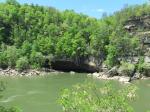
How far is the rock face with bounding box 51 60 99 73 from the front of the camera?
8981 cm

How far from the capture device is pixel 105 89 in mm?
18625

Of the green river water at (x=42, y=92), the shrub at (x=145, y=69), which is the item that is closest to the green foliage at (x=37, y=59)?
the green river water at (x=42, y=92)

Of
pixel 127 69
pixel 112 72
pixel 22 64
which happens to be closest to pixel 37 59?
pixel 22 64

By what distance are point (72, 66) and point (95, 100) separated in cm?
7372

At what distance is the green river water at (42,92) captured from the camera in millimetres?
50625

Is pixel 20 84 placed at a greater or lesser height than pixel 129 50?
lesser

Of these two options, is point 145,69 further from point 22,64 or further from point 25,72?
point 22,64

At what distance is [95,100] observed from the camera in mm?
18297

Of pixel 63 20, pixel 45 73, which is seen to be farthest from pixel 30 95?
pixel 63 20

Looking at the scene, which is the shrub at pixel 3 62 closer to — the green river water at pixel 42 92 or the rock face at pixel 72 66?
the rock face at pixel 72 66

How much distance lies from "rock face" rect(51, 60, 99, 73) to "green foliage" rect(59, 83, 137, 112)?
6984cm

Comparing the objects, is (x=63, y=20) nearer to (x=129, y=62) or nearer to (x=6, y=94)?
(x=129, y=62)

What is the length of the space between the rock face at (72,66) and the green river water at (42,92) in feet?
26.6

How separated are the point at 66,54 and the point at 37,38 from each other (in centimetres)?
1050
